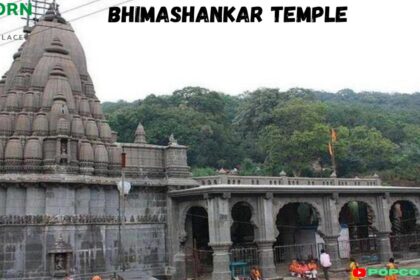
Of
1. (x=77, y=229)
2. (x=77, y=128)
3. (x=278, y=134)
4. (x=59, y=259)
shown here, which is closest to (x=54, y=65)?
(x=77, y=128)

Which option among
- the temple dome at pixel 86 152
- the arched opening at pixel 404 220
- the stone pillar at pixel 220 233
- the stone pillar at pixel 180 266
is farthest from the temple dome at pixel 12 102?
the arched opening at pixel 404 220

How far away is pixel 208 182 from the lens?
939 inches

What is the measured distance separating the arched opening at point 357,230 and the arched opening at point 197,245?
8135 mm

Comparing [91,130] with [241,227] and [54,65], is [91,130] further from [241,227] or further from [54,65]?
[241,227]

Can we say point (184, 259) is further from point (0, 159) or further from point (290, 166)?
point (290, 166)

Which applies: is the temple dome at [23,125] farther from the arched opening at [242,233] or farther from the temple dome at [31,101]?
the arched opening at [242,233]

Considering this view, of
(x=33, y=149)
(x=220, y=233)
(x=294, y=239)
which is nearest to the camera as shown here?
(x=33, y=149)

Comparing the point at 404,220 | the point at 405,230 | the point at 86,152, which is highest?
the point at 86,152

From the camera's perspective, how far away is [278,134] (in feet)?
163

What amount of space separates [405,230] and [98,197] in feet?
72.5

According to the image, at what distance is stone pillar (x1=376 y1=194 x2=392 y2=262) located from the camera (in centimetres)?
2592

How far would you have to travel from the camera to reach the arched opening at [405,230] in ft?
94.0

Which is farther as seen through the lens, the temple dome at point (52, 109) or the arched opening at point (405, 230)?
the arched opening at point (405, 230)

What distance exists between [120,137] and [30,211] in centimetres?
4533
